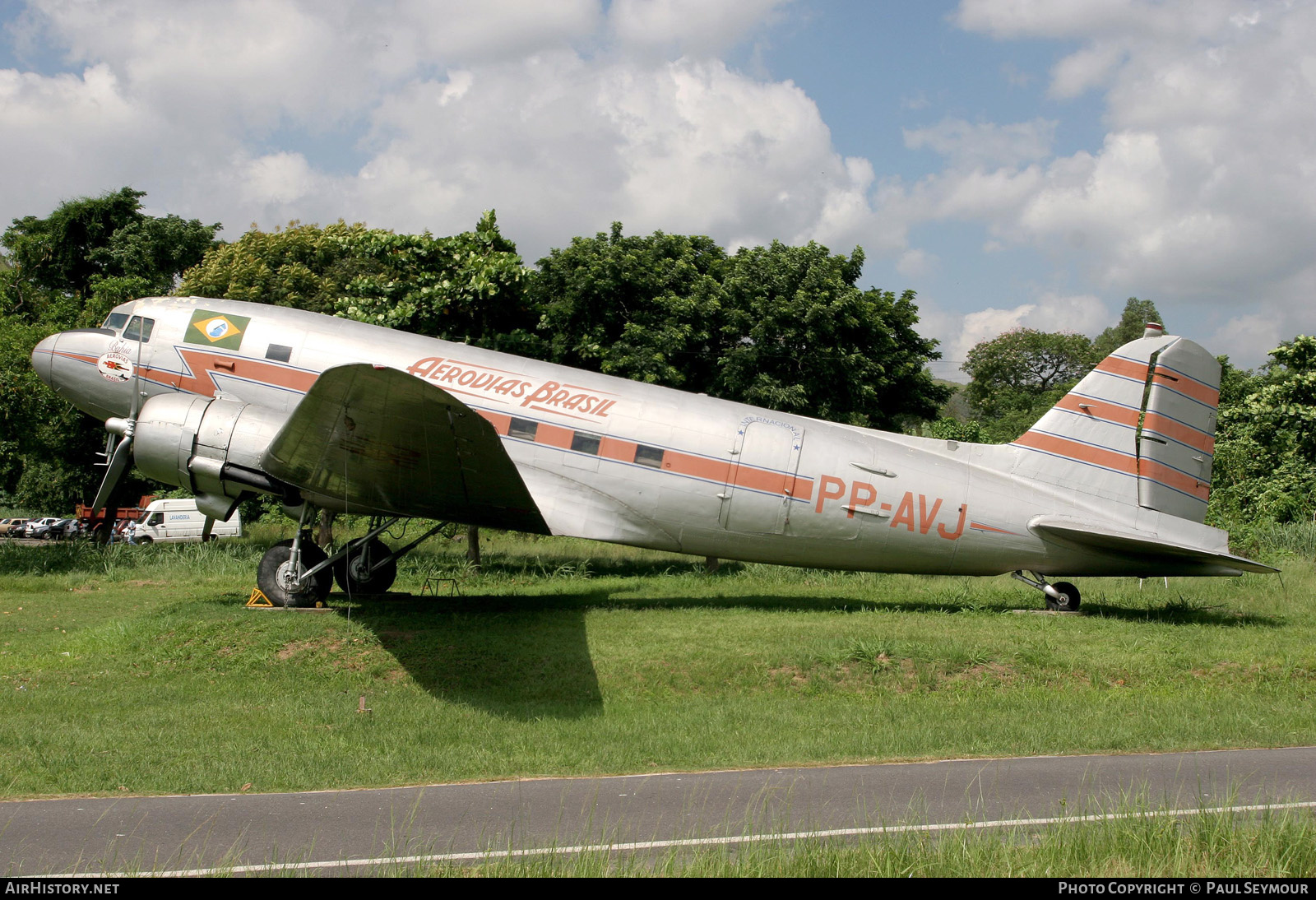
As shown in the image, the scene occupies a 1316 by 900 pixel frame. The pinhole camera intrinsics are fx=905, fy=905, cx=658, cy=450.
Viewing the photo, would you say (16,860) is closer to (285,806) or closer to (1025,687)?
(285,806)

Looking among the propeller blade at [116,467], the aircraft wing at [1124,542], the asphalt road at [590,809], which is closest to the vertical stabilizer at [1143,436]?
the aircraft wing at [1124,542]

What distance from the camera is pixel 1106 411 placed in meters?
13.4

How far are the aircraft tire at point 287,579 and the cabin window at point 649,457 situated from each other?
4.68 m

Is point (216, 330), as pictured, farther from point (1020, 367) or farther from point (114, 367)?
point (1020, 367)

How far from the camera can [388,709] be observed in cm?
951

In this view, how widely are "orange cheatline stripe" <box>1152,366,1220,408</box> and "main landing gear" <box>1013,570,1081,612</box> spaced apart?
3229 millimetres

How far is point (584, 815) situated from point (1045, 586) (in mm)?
9733

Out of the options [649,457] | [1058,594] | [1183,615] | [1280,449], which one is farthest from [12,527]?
[1280,449]

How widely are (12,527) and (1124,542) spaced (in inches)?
1560

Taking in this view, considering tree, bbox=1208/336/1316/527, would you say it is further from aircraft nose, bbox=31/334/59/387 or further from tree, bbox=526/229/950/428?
aircraft nose, bbox=31/334/59/387

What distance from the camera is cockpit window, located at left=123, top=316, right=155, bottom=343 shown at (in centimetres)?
1325

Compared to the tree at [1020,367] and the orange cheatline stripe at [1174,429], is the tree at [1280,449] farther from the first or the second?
the tree at [1020,367]

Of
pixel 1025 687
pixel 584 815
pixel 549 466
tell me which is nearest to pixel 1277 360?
→ pixel 1025 687

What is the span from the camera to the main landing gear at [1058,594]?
13422 millimetres
